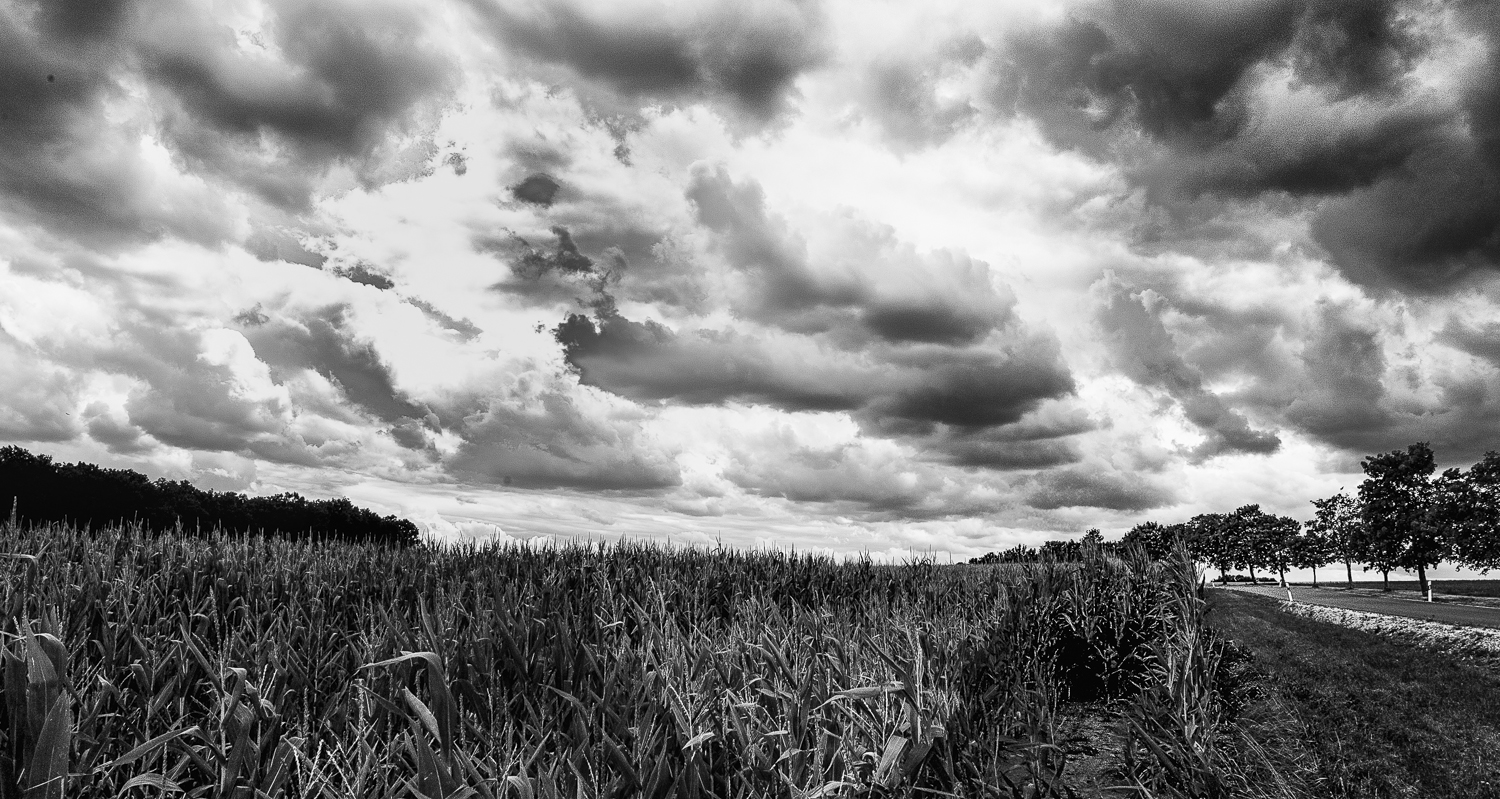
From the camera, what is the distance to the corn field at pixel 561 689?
13.3ft

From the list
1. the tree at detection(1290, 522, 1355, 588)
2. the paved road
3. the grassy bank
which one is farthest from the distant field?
the grassy bank

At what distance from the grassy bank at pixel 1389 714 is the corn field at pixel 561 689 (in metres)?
0.92

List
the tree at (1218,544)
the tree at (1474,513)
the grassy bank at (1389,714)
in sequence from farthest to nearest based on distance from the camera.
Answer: the tree at (1218,544) < the tree at (1474,513) < the grassy bank at (1389,714)

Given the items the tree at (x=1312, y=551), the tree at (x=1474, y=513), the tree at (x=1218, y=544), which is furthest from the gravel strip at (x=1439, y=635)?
the tree at (x=1218, y=544)

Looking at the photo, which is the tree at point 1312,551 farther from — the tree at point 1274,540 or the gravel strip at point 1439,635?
the gravel strip at point 1439,635

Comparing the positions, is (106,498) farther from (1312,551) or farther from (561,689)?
(1312,551)

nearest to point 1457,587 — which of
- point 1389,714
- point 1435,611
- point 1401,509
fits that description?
point 1401,509

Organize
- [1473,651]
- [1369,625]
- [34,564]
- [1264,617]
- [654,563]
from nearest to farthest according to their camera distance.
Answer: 1. [34,564]
2. [654,563]
3. [1473,651]
4. [1369,625]
5. [1264,617]

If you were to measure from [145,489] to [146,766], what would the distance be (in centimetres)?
5734

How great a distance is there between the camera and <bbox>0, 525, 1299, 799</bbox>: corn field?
4066mm

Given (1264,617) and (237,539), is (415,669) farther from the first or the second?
(1264,617)

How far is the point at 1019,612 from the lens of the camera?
1315cm

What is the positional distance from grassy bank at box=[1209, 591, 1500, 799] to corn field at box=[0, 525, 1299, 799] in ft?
3.03

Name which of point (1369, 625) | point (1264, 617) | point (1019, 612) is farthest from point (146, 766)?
point (1264, 617)
